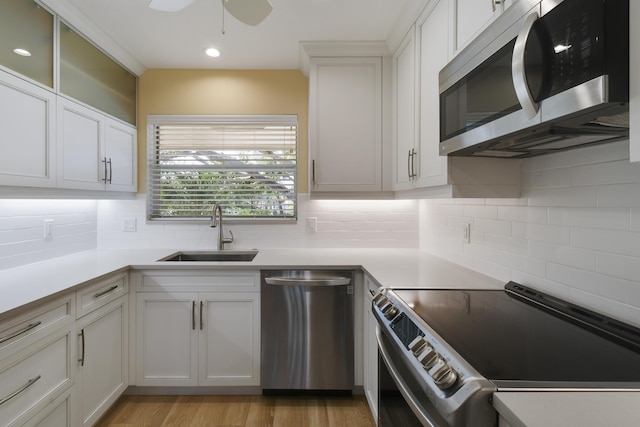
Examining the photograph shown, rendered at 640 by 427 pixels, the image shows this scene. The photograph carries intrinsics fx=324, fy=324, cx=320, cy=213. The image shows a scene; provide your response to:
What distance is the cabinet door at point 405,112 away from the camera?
6.25 ft

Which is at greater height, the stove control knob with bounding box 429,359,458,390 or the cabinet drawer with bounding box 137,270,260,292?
the stove control knob with bounding box 429,359,458,390

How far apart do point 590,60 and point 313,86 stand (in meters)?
1.85

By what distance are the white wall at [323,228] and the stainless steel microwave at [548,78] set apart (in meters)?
1.48

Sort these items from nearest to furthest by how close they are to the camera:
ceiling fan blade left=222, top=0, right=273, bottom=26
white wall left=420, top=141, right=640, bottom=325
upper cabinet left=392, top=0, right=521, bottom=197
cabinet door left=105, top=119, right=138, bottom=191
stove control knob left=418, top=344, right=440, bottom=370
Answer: stove control knob left=418, top=344, right=440, bottom=370 < white wall left=420, top=141, right=640, bottom=325 < ceiling fan blade left=222, top=0, right=273, bottom=26 < upper cabinet left=392, top=0, right=521, bottom=197 < cabinet door left=105, top=119, right=138, bottom=191

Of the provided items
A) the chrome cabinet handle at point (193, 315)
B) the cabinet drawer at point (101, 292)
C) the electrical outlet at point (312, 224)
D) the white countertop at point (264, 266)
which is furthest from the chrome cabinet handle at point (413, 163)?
the cabinet drawer at point (101, 292)

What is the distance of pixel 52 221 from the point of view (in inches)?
83.9

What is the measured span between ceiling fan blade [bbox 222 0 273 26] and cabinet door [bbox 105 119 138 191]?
4.58 ft

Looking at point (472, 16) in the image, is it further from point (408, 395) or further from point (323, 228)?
point (323, 228)

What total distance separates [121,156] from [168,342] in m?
1.39

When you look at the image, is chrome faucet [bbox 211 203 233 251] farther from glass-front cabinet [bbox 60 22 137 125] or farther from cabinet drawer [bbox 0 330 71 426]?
cabinet drawer [bbox 0 330 71 426]

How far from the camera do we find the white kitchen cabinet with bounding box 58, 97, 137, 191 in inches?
72.1

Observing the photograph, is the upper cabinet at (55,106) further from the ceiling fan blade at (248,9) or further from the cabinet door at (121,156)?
the ceiling fan blade at (248,9)

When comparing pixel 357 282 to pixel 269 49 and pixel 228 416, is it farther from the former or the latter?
pixel 269 49

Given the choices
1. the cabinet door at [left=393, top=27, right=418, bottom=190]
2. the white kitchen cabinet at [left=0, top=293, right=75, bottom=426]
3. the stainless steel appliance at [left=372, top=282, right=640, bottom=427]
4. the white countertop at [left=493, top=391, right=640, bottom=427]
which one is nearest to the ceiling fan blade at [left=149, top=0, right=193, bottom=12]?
the cabinet door at [left=393, top=27, right=418, bottom=190]
